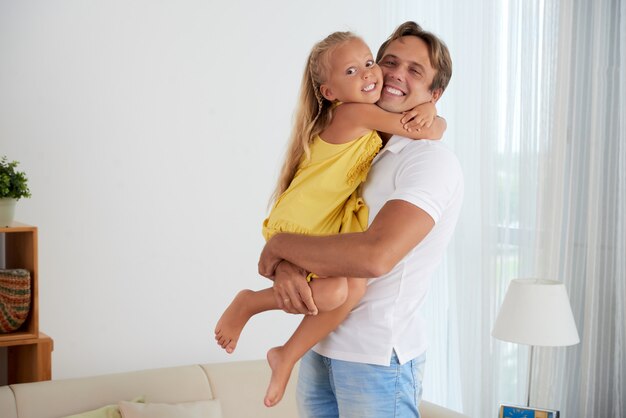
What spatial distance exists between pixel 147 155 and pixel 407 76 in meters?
1.78

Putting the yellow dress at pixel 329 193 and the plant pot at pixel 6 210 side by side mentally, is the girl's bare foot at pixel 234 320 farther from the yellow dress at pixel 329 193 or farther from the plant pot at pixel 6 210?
the plant pot at pixel 6 210

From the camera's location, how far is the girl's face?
183cm

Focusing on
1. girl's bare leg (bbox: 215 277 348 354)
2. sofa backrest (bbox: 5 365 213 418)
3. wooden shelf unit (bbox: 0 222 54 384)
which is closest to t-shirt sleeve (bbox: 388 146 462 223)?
girl's bare leg (bbox: 215 277 348 354)

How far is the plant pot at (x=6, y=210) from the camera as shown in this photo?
271 centimetres

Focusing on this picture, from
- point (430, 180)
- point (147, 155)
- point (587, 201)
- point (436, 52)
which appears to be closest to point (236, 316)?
point (430, 180)

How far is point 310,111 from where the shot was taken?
1945 millimetres

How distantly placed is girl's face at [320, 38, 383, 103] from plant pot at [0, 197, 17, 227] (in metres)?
1.36

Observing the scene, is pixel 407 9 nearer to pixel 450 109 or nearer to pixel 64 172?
pixel 450 109

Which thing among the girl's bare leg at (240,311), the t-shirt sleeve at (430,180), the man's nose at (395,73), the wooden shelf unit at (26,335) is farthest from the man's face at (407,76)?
the wooden shelf unit at (26,335)

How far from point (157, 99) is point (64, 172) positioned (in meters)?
0.51

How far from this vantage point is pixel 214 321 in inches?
138

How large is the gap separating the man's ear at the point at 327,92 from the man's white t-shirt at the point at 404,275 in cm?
28

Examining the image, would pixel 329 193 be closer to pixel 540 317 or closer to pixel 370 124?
pixel 370 124

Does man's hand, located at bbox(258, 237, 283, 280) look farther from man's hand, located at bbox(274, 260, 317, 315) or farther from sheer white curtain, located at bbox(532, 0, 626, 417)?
sheer white curtain, located at bbox(532, 0, 626, 417)
